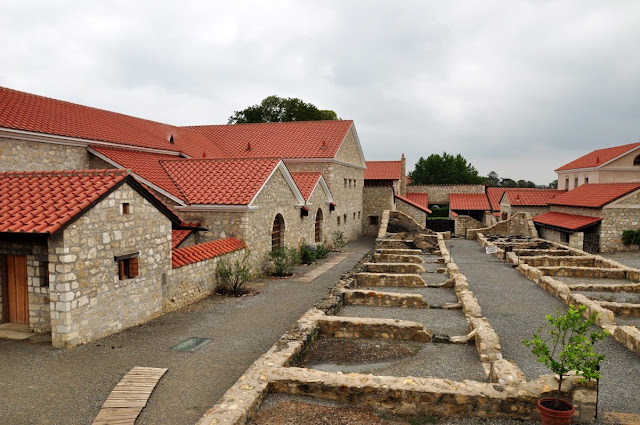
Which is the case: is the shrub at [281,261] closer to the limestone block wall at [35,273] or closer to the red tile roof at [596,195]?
the limestone block wall at [35,273]

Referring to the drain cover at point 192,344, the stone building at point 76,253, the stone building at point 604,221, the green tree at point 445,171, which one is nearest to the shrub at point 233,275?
the stone building at point 76,253

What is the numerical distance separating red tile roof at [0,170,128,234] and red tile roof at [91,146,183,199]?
17.6ft

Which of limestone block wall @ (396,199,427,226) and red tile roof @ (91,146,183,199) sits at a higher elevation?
red tile roof @ (91,146,183,199)

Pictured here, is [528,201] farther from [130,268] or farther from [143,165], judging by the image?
[130,268]

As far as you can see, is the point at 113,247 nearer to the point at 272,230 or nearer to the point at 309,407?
the point at 309,407

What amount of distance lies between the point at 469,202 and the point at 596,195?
14486mm

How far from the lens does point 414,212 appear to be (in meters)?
33.2

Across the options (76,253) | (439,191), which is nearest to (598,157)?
(439,191)

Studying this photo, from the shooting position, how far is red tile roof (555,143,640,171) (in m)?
34.2

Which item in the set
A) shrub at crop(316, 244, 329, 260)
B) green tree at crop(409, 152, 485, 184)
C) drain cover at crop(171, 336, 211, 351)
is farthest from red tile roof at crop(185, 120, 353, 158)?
green tree at crop(409, 152, 485, 184)

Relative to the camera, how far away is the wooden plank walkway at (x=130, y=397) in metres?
5.52

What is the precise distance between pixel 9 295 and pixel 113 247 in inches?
93.0

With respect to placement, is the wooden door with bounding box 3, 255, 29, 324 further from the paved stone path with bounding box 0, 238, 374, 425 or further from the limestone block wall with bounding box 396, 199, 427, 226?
the limestone block wall with bounding box 396, 199, 427, 226

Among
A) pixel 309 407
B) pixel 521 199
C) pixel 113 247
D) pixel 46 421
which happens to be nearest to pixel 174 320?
pixel 113 247
